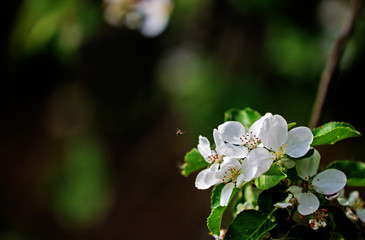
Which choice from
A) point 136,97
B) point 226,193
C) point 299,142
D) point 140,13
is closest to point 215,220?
point 226,193

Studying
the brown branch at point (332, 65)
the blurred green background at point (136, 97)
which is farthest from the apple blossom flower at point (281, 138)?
the blurred green background at point (136, 97)

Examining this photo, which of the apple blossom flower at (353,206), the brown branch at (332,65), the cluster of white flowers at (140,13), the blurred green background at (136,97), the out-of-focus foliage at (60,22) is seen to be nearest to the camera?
the apple blossom flower at (353,206)

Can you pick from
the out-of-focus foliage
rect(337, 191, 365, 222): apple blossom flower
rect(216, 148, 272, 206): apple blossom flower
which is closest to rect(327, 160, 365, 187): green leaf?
rect(337, 191, 365, 222): apple blossom flower

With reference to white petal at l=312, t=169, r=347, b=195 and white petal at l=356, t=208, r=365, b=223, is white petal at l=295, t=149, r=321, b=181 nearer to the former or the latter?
white petal at l=312, t=169, r=347, b=195

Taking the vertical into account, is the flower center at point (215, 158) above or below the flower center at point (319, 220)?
above

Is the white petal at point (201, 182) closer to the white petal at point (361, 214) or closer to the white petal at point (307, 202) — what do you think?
the white petal at point (307, 202)

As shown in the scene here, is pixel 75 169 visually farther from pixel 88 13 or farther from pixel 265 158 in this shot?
pixel 265 158
